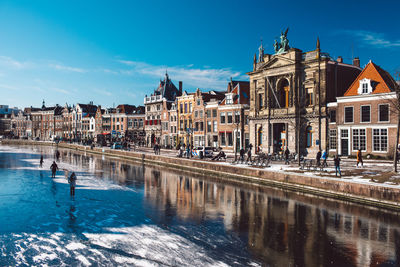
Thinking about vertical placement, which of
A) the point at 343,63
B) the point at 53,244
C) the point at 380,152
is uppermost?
the point at 343,63

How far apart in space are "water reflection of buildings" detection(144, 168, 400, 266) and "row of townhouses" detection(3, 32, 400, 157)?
1177 centimetres

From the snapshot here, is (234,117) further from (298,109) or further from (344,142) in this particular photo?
(344,142)

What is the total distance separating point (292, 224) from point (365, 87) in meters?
28.0

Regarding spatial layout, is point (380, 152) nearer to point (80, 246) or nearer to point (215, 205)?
point (215, 205)

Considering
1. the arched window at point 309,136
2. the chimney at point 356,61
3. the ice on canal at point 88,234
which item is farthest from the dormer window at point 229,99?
the ice on canal at point 88,234

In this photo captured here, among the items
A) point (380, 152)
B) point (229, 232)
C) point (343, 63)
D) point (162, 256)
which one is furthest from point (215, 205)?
point (343, 63)

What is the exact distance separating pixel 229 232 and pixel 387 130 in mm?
28885

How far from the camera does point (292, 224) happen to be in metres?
18.0

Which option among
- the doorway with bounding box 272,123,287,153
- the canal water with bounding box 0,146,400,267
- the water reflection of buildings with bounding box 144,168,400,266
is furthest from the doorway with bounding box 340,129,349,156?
the water reflection of buildings with bounding box 144,168,400,266

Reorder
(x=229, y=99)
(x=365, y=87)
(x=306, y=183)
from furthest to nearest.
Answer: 1. (x=229, y=99)
2. (x=365, y=87)
3. (x=306, y=183)

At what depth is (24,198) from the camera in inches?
964

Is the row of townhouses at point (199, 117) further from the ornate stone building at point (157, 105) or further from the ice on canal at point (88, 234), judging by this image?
the ice on canal at point (88, 234)

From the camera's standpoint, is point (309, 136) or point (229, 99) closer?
point (309, 136)

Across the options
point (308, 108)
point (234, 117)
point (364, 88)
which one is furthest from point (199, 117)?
point (364, 88)
